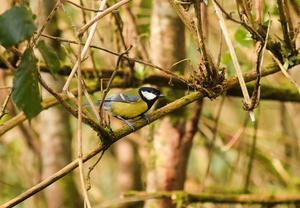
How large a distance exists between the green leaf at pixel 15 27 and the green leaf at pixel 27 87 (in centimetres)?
7

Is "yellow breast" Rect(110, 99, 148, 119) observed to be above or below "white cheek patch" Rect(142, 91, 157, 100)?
below

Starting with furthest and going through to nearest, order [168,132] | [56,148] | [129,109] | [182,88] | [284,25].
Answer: [56,148] < [168,132] < [182,88] < [129,109] < [284,25]

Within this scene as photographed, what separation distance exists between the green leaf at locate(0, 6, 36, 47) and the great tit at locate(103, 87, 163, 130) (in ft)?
3.05

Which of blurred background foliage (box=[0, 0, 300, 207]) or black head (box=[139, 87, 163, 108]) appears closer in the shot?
black head (box=[139, 87, 163, 108])

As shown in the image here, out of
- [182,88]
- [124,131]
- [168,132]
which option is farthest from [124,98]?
[168,132]

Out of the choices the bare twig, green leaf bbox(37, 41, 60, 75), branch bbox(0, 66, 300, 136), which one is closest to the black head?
branch bbox(0, 66, 300, 136)

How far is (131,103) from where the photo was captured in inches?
83.6

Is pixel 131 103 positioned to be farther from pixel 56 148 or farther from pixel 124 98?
pixel 56 148

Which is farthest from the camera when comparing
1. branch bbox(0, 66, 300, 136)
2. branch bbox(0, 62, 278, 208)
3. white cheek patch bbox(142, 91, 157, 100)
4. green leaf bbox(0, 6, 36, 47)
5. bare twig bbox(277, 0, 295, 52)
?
branch bbox(0, 66, 300, 136)

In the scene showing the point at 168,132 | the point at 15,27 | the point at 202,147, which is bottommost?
the point at 202,147

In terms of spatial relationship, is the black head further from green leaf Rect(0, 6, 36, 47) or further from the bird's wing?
green leaf Rect(0, 6, 36, 47)

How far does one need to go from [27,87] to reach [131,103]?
0.98m

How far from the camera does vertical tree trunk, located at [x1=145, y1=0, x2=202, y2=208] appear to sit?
2801 mm

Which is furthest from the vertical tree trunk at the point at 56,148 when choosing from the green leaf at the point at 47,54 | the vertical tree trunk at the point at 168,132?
the green leaf at the point at 47,54
